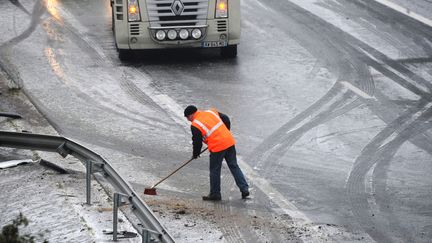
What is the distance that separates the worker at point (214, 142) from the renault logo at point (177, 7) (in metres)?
6.10

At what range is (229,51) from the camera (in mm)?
21219

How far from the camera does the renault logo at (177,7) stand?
20.2m

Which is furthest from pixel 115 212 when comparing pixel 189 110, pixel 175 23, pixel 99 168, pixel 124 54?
pixel 124 54

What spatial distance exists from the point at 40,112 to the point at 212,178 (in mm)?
4836

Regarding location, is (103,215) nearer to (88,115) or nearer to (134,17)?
(88,115)

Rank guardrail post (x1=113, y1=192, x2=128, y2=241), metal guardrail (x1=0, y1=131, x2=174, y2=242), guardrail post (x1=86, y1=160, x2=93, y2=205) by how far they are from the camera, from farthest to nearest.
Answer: guardrail post (x1=86, y1=160, x2=93, y2=205), guardrail post (x1=113, y1=192, x2=128, y2=241), metal guardrail (x1=0, y1=131, x2=174, y2=242)

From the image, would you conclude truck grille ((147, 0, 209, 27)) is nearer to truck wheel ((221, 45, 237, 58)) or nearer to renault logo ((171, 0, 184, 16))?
renault logo ((171, 0, 184, 16))

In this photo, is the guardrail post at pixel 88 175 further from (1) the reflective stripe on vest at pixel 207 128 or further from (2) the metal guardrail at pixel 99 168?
(1) the reflective stripe on vest at pixel 207 128

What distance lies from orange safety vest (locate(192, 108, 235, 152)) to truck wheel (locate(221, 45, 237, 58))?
22.3 ft

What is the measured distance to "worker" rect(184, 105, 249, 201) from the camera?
46.9ft

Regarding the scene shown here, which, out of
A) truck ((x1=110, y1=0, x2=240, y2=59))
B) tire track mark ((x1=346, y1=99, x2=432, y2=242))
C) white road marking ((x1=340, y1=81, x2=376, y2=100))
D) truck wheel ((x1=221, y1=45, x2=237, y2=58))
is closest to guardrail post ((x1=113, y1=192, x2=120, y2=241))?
tire track mark ((x1=346, y1=99, x2=432, y2=242))

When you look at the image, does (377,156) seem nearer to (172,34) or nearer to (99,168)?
(99,168)

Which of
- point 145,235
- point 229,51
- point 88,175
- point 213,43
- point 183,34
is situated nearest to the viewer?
point 145,235

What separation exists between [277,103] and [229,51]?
287cm
